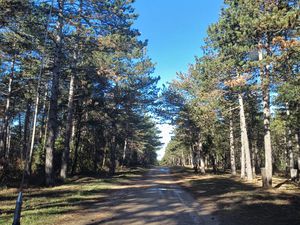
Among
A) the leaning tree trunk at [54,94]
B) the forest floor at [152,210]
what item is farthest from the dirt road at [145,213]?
the leaning tree trunk at [54,94]

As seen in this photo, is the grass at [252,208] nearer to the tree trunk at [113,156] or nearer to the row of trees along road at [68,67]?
the row of trees along road at [68,67]

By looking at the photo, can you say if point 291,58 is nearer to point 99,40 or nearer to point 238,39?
point 238,39

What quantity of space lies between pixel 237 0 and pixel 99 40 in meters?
8.94

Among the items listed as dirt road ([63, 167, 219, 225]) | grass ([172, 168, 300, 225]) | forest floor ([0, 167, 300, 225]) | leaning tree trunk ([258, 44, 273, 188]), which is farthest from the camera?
leaning tree trunk ([258, 44, 273, 188])

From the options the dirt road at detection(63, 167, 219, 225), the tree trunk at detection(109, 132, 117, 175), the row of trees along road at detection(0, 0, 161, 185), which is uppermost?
the row of trees along road at detection(0, 0, 161, 185)

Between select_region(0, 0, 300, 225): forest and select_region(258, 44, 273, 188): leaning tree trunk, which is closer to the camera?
select_region(0, 0, 300, 225): forest

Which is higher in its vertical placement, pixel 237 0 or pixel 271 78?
pixel 237 0

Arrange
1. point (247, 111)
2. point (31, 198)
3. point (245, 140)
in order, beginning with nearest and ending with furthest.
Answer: point (31, 198) < point (245, 140) < point (247, 111)

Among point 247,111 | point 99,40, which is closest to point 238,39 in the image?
point 99,40

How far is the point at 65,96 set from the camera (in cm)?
3541

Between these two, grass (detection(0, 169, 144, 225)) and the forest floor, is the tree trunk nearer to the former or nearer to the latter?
grass (detection(0, 169, 144, 225))

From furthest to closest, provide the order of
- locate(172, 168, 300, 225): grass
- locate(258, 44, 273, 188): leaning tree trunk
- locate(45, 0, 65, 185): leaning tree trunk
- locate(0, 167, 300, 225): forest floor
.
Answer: locate(45, 0, 65, 185): leaning tree trunk
locate(258, 44, 273, 188): leaning tree trunk
locate(172, 168, 300, 225): grass
locate(0, 167, 300, 225): forest floor

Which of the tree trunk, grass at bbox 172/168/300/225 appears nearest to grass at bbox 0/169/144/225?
grass at bbox 172/168/300/225

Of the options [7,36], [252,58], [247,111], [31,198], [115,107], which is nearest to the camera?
[31,198]
